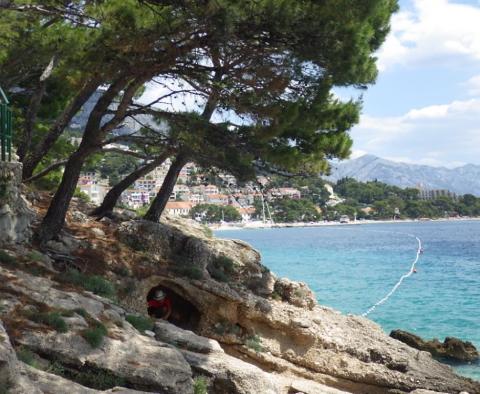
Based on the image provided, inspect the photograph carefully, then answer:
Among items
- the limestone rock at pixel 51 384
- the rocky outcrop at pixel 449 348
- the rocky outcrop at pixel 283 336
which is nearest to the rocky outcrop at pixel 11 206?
the rocky outcrop at pixel 283 336

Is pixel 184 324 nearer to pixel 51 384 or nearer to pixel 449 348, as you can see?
pixel 51 384

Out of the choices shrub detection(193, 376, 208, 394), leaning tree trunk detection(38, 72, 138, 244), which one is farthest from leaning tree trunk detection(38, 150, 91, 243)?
shrub detection(193, 376, 208, 394)

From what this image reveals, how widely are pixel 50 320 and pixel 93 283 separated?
126 inches

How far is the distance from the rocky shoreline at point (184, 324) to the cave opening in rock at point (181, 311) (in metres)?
0.03

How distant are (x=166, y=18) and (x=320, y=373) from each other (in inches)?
310

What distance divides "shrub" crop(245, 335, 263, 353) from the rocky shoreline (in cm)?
3

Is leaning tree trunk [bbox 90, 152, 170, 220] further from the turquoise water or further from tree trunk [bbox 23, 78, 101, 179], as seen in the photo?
the turquoise water

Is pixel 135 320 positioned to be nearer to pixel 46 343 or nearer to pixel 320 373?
pixel 46 343

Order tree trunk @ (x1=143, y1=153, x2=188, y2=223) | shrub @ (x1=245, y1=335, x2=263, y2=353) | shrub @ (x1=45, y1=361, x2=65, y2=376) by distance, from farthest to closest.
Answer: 1. tree trunk @ (x1=143, y1=153, x2=188, y2=223)
2. shrub @ (x1=245, y1=335, x2=263, y2=353)
3. shrub @ (x1=45, y1=361, x2=65, y2=376)

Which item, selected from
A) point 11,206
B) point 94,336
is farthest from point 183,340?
point 11,206

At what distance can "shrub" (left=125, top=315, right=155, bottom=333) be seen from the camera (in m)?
8.45

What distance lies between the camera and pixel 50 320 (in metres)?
6.81

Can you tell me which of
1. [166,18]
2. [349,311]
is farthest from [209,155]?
[349,311]

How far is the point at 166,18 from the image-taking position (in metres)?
10.2
